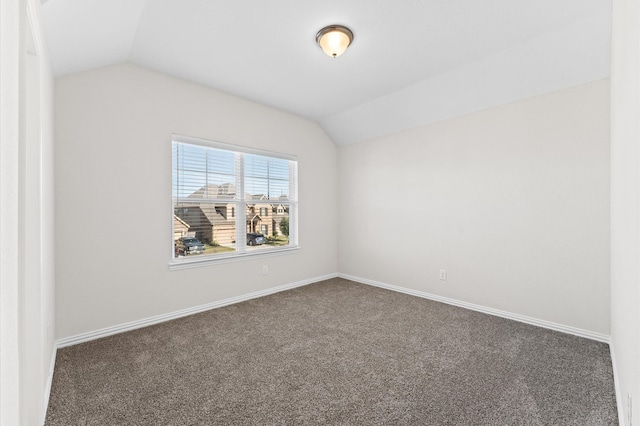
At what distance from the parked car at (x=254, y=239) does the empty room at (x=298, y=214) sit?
0.03 metres

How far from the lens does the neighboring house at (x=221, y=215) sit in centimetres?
347

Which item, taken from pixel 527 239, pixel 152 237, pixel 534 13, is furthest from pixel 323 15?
pixel 527 239

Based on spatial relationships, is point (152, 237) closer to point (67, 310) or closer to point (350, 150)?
point (67, 310)

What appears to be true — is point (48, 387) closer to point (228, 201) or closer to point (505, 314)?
point (228, 201)

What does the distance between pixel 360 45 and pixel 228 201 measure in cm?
236

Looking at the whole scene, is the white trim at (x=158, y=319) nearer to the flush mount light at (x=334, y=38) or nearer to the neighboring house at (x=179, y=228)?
the neighboring house at (x=179, y=228)

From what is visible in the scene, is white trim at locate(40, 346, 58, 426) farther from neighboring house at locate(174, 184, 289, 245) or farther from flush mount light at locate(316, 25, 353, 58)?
flush mount light at locate(316, 25, 353, 58)

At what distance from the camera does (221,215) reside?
3748 millimetres

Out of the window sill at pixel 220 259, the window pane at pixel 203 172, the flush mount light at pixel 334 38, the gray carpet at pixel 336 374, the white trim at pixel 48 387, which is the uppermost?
the flush mount light at pixel 334 38

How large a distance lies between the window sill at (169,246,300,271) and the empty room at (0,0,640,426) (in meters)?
0.03

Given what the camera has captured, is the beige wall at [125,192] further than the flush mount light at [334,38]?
Yes

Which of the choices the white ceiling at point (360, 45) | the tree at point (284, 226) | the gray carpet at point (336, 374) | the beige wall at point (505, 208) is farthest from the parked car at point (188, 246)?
the beige wall at point (505, 208)

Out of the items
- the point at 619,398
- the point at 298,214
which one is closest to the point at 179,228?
the point at 298,214

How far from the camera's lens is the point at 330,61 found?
2.93 m
